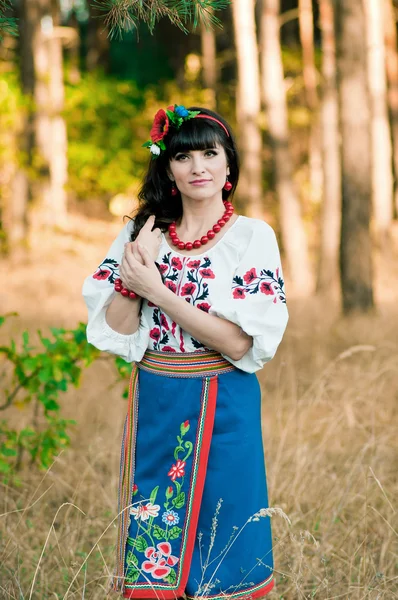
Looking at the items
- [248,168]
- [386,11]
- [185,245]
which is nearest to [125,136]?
[386,11]

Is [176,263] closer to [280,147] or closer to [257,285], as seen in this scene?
[257,285]

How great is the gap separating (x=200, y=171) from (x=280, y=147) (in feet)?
26.2

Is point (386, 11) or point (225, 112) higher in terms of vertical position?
point (386, 11)

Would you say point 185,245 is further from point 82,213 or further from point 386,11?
point 82,213

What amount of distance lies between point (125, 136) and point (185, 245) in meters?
15.5

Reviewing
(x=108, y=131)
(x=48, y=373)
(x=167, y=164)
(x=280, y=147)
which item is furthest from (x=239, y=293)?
(x=108, y=131)

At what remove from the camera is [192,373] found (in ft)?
7.31

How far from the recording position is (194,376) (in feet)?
7.30

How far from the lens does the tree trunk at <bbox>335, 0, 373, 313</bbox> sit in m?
6.35

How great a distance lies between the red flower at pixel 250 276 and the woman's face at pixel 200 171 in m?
0.26

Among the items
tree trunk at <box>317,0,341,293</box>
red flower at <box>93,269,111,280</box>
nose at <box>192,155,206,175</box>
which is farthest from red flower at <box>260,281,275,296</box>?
tree trunk at <box>317,0,341,293</box>

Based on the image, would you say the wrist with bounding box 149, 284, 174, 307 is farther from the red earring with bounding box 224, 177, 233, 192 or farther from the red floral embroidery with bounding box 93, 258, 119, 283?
the red earring with bounding box 224, 177, 233, 192

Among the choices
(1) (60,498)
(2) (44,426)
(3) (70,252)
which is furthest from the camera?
(3) (70,252)

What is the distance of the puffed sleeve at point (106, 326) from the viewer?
2.28m
